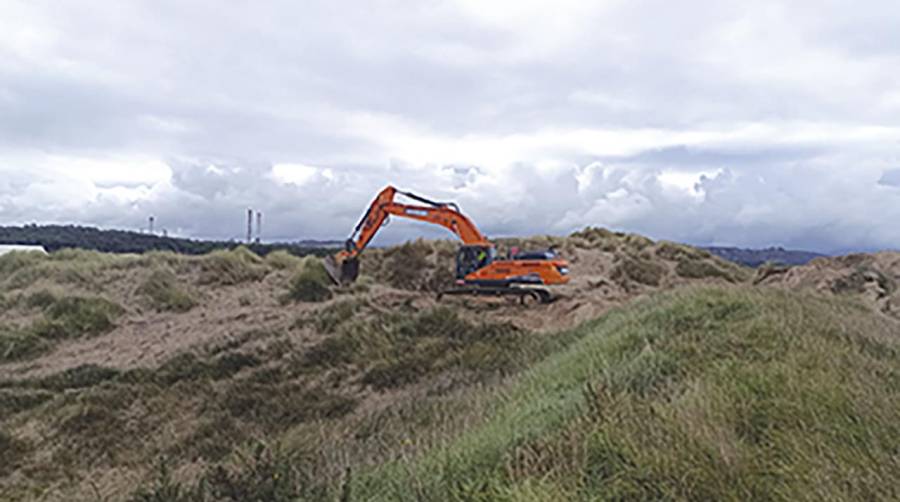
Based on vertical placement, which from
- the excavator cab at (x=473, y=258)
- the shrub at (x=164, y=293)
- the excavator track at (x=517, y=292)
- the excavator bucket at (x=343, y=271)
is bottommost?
the shrub at (x=164, y=293)

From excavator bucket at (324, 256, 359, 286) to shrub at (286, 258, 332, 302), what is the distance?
1.46 feet

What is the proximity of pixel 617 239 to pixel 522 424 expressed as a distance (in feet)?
100

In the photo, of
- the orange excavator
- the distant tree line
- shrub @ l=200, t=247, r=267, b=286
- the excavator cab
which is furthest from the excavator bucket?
the distant tree line

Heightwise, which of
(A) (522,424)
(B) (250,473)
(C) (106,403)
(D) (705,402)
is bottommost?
(C) (106,403)

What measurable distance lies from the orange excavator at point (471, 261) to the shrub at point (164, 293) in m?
4.88

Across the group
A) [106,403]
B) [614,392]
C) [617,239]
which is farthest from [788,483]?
[617,239]

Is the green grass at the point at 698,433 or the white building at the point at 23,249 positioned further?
the white building at the point at 23,249

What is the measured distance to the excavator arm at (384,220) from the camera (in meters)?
19.9

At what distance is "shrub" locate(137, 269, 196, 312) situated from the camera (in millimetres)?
21906

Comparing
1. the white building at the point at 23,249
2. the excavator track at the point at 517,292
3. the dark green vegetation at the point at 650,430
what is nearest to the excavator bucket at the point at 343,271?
the excavator track at the point at 517,292

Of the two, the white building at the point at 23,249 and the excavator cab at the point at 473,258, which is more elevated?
the excavator cab at the point at 473,258

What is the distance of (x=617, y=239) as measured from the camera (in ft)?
115

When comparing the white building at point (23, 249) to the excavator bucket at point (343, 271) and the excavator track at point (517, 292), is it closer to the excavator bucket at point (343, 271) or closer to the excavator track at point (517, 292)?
the excavator bucket at point (343, 271)

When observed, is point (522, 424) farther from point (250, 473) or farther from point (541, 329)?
point (541, 329)
